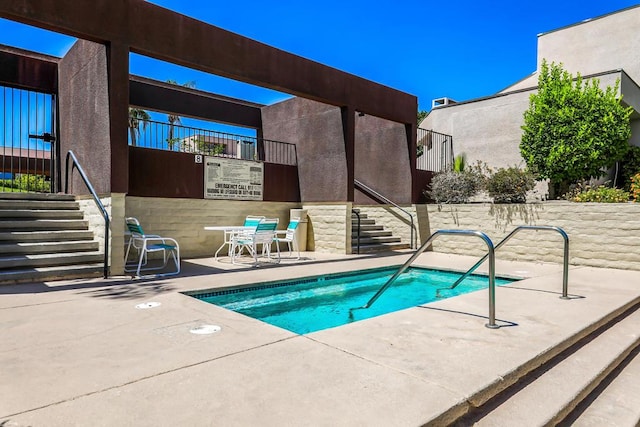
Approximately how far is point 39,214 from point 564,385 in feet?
25.4

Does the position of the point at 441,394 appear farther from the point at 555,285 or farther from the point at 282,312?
the point at 555,285

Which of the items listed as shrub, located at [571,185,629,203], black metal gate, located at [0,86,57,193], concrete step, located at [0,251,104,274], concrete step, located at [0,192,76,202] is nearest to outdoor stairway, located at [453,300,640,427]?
concrete step, located at [0,251,104,274]

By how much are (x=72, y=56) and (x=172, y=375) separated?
780 centimetres

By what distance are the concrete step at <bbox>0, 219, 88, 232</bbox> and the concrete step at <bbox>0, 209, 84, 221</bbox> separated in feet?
0.47

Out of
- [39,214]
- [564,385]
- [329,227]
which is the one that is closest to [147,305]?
[564,385]

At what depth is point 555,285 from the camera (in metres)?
5.59

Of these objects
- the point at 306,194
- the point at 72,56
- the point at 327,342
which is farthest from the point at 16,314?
the point at 306,194

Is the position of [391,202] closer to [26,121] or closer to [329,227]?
[329,227]

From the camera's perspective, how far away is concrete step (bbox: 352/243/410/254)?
10.1m

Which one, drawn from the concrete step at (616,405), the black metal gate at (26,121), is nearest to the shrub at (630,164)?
the concrete step at (616,405)

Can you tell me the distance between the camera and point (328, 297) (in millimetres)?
5750

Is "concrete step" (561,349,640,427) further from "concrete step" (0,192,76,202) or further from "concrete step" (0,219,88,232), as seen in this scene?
"concrete step" (0,192,76,202)

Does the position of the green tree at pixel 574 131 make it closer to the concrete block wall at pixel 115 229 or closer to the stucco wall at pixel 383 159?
the stucco wall at pixel 383 159

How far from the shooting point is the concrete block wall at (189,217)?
8469 millimetres
